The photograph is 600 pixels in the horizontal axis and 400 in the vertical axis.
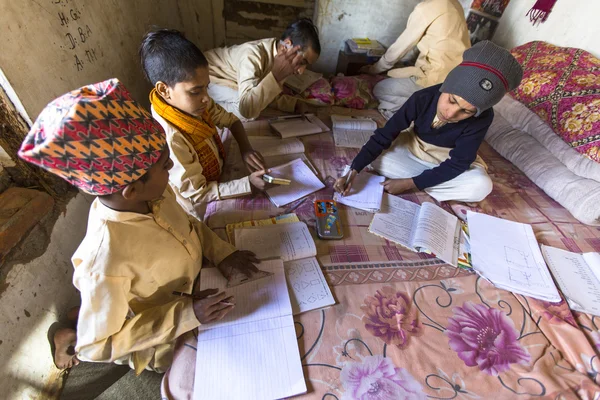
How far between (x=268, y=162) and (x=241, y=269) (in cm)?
78

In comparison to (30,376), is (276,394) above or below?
above

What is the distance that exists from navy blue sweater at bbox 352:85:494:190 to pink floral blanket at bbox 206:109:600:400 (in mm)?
429

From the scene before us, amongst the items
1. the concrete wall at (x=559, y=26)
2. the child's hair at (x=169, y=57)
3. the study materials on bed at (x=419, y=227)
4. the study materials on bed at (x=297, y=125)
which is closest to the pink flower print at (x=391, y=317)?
the study materials on bed at (x=419, y=227)

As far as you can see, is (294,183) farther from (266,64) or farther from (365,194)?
(266,64)

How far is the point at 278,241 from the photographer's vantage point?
42.4 inches

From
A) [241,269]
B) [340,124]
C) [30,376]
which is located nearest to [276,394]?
[241,269]

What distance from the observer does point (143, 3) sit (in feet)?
5.59

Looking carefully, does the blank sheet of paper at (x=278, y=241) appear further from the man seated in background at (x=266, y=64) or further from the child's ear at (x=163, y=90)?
the man seated in background at (x=266, y=64)

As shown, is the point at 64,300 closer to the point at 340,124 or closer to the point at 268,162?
the point at 268,162

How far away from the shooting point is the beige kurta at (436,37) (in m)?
1.86

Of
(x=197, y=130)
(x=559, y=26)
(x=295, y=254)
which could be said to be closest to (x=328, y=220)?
(x=295, y=254)

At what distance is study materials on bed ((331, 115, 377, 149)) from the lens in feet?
5.88

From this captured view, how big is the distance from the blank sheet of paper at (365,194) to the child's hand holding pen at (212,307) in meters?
0.73

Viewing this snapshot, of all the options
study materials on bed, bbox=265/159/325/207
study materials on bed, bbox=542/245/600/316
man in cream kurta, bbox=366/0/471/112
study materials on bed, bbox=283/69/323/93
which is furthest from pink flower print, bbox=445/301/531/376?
study materials on bed, bbox=283/69/323/93
